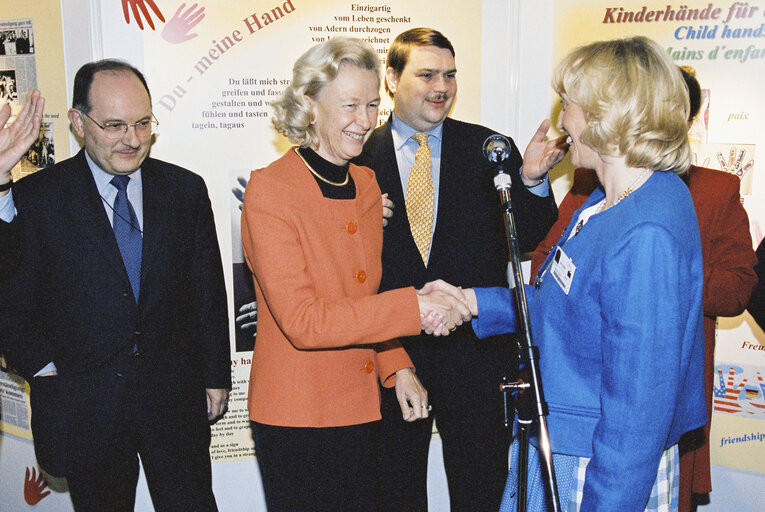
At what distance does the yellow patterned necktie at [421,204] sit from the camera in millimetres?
2848

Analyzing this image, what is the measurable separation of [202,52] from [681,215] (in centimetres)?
236

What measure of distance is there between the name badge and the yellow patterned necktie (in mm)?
1060

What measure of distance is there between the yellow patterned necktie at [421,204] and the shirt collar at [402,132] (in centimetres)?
12

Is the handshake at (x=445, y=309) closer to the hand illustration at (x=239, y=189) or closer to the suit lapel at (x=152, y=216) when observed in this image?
the suit lapel at (x=152, y=216)

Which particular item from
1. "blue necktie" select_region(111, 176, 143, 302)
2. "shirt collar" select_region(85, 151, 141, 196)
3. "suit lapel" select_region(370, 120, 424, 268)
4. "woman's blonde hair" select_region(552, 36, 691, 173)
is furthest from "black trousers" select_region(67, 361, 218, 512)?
"woman's blonde hair" select_region(552, 36, 691, 173)

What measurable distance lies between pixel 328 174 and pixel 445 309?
59 centimetres

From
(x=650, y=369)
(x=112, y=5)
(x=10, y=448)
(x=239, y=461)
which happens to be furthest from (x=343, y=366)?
(x=10, y=448)

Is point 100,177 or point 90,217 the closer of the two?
point 90,217

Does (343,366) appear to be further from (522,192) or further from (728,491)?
(728,491)

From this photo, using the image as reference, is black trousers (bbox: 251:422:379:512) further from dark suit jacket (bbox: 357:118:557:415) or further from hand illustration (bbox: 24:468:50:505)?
hand illustration (bbox: 24:468:50:505)

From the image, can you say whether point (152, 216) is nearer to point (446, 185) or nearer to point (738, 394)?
point (446, 185)

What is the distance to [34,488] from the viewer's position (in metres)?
3.43

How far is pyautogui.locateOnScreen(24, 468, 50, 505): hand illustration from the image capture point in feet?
11.2

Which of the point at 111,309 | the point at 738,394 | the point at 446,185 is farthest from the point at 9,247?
the point at 738,394
